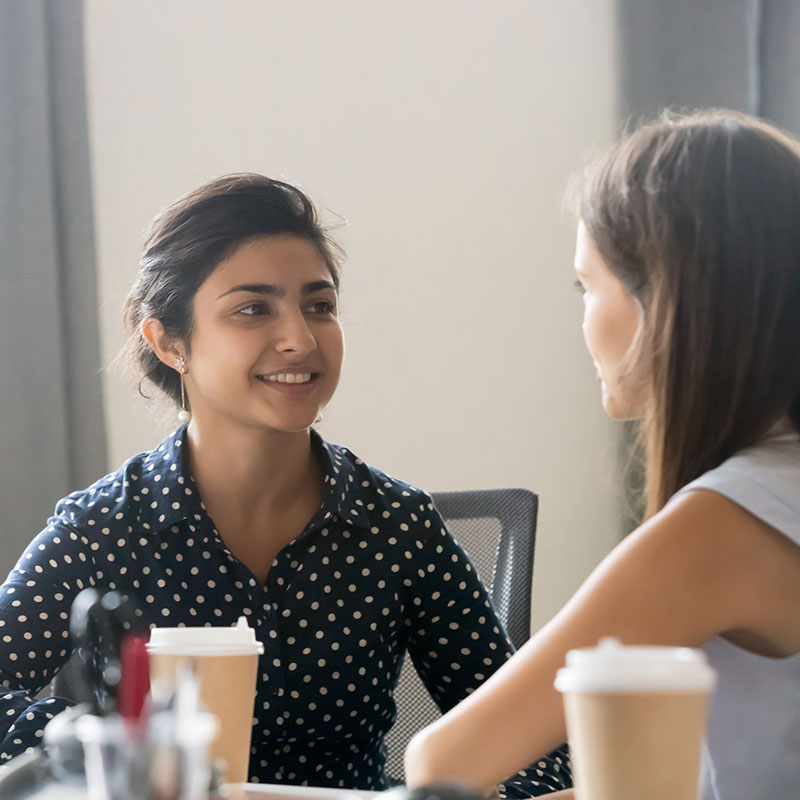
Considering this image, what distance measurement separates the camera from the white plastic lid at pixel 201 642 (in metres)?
→ 0.80

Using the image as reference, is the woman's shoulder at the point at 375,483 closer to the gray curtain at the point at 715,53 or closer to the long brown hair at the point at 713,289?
the long brown hair at the point at 713,289

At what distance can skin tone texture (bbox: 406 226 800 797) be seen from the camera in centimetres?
76

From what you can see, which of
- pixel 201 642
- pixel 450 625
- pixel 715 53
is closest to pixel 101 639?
pixel 201 642

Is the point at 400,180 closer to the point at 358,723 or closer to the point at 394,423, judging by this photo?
the point at 394,423

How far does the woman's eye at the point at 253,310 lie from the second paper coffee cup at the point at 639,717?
41.1 inches

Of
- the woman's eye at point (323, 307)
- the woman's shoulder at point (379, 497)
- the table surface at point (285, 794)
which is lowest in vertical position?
the woman's shoulder at point (379, 497)

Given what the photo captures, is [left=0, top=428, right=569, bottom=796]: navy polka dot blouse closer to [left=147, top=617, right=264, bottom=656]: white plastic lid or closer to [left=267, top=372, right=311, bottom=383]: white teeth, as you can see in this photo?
[left=267, top=372, right=311, bottom=383]: white teeth

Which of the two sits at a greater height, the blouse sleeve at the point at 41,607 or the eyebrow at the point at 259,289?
the eyebrow at the point at 259,289

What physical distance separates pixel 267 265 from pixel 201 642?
2.74 ft

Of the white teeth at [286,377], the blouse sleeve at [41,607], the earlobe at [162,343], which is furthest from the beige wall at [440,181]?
the blouse sleeve at [41,607]

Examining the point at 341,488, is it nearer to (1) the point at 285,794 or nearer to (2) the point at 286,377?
(2) the point at 286,377

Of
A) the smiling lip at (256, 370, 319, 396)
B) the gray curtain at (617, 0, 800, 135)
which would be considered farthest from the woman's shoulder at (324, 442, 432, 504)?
the gray curtain at (617, 0, 800, 135)

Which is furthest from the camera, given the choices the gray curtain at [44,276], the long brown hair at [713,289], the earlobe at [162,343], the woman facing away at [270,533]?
the gray curtain at [44,276]

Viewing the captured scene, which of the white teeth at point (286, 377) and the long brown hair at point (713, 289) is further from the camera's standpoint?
the white teeth at point (286, 377)
